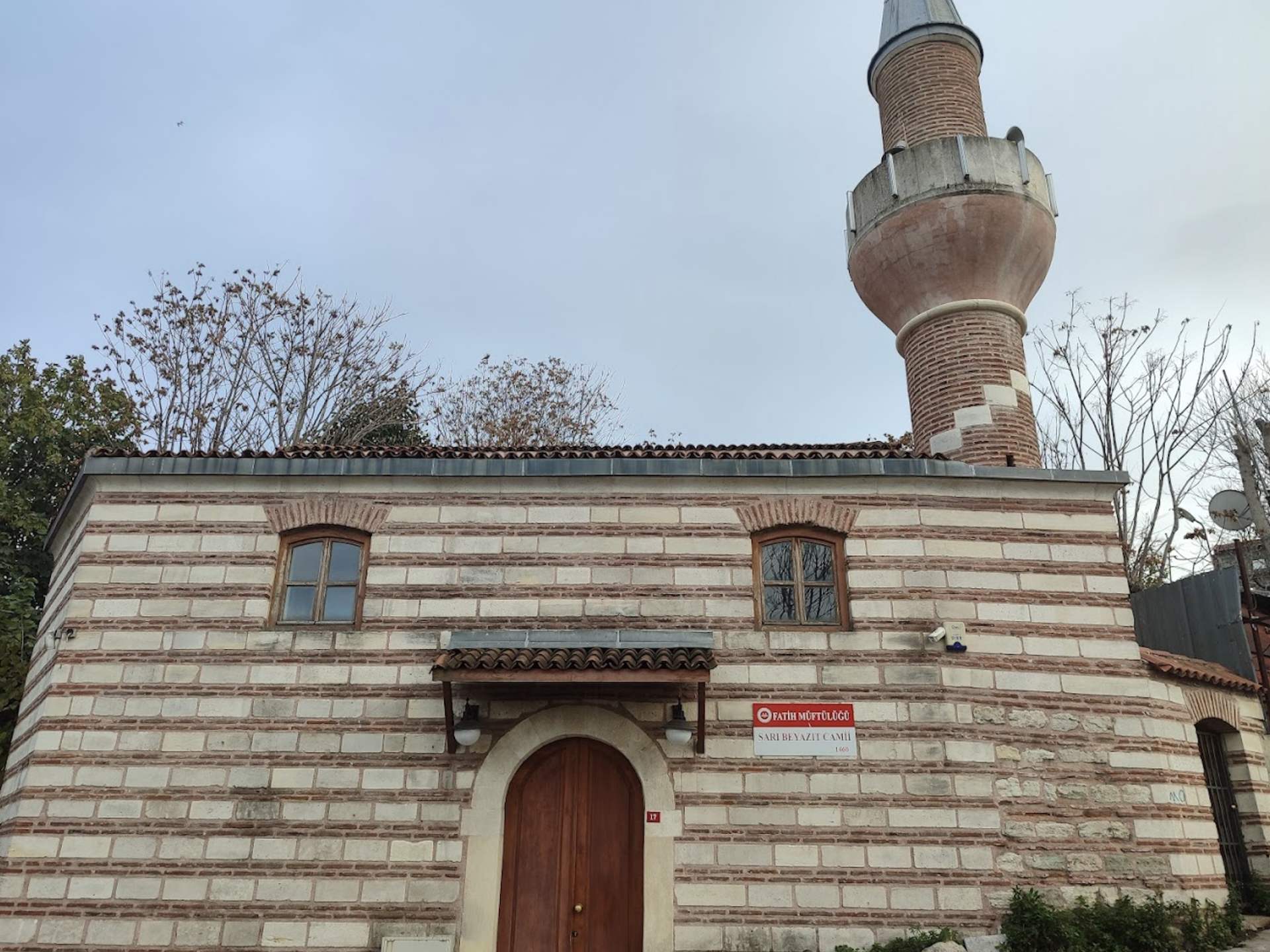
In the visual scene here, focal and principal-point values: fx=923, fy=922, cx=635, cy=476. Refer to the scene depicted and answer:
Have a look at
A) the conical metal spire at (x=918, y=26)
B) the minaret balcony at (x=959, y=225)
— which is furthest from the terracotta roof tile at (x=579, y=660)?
the conical metal spire at (x=918, y=26)

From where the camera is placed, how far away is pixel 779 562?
9672 millimetres

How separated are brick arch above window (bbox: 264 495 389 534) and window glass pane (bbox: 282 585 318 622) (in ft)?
2.08

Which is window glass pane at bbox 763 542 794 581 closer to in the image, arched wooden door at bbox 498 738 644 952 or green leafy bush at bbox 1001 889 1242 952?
arched wooden door at bbox 498 738 644 952

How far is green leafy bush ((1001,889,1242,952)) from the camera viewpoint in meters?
8.11

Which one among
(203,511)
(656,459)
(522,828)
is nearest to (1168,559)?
(656,459)

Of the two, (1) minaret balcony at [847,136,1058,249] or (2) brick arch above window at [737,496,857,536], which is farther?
(1) minaret balcony at [847,136,1058,249]

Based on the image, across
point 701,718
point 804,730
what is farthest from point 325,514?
point 804,730

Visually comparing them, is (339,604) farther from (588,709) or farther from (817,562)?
(817,562)

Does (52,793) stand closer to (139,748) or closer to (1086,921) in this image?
(139,748)

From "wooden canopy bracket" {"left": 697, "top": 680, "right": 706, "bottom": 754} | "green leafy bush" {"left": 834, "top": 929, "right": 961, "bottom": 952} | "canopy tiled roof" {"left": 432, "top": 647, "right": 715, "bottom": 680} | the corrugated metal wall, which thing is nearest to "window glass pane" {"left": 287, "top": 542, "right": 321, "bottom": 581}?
"canopy tiled roof" {"left": 432, "top": 647, "right": 715, "bottom": 680}

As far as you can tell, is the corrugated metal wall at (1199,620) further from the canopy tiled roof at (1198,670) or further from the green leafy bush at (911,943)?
the green leafy bush at (911,943)

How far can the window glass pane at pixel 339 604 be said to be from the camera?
947cm

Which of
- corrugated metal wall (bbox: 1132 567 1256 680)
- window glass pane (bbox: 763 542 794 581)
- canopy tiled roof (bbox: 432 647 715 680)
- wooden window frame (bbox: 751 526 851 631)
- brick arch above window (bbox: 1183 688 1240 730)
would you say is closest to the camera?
canopy tiled roof (bbox: 432 647 715 680)

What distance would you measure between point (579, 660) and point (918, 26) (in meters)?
10.9
